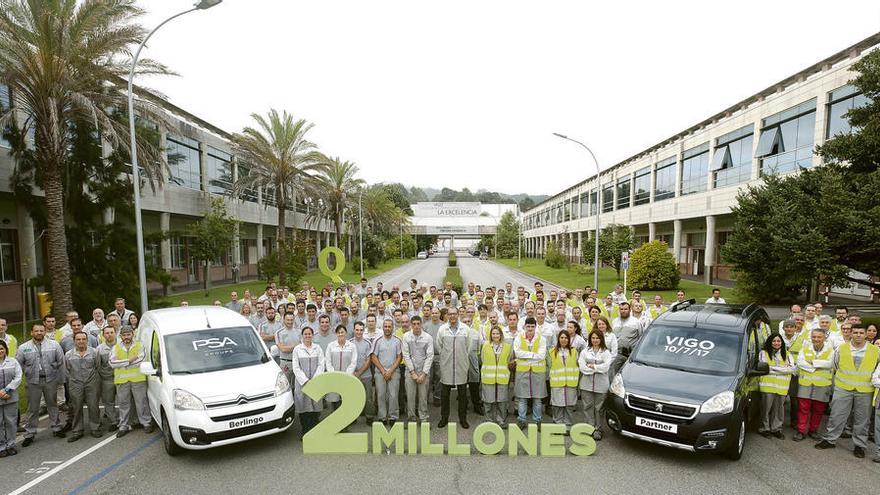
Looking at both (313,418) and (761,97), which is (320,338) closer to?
(313,418)

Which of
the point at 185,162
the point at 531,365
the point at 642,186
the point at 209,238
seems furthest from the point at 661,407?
the point at 642,186

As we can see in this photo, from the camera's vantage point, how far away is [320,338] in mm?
7625

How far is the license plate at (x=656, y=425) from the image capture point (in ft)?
18.5

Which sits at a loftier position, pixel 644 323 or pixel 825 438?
pixel 644 323

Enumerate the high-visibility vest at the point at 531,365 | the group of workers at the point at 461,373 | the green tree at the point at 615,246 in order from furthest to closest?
the green tree at the point at 615,246
the high-visibility vest at the point at 531,365
the group of workers at the point at 461,373

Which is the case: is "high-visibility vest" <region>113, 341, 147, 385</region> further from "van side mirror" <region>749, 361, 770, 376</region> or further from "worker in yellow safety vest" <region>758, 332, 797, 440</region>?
"worker in yellow safety vest" <region>758, 332, 797, 440</region>

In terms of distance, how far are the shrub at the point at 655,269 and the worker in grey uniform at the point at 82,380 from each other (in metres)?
25.7

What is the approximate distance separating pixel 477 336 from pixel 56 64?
13274mm

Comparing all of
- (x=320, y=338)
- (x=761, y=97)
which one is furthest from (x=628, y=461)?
(x=761, y=97)

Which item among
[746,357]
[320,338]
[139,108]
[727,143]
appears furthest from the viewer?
[727,143]

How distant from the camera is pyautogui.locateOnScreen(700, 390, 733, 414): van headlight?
18.4ft

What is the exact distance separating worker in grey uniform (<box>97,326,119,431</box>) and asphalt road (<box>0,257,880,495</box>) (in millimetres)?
707

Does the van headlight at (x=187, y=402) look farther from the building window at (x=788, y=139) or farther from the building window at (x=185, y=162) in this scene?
the building window at (x=788, y=139)

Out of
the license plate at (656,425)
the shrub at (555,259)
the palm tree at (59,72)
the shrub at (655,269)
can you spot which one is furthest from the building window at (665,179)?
the palm tree at (59,72)
